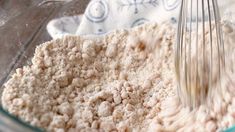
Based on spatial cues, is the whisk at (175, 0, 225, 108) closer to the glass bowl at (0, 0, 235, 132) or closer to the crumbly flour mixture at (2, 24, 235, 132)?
the crumbly flour mixture at (2, 24, 235, 132)

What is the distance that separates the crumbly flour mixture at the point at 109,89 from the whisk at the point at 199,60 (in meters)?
0.02

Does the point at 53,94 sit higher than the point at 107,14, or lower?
lower

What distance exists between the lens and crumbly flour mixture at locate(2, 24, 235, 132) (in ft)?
1.76

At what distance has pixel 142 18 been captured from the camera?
72cm

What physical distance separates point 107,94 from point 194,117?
0.12 metres

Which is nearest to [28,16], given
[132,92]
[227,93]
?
[132,92]

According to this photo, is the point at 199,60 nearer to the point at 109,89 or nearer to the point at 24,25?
the point at 109,89

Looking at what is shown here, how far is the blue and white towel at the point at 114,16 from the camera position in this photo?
2.33 ft

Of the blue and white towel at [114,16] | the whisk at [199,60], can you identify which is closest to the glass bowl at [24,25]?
the blue and white towel at [114,16]

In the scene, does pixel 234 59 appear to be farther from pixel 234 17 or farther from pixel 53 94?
pixel 53 94

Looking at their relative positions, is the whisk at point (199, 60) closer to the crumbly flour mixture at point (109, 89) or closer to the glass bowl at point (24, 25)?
the crumbly flour mixture at point (109, 89)

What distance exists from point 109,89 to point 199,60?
12 centimetres

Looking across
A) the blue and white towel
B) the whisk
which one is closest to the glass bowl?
the blue and white towel

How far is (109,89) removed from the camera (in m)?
0.60
